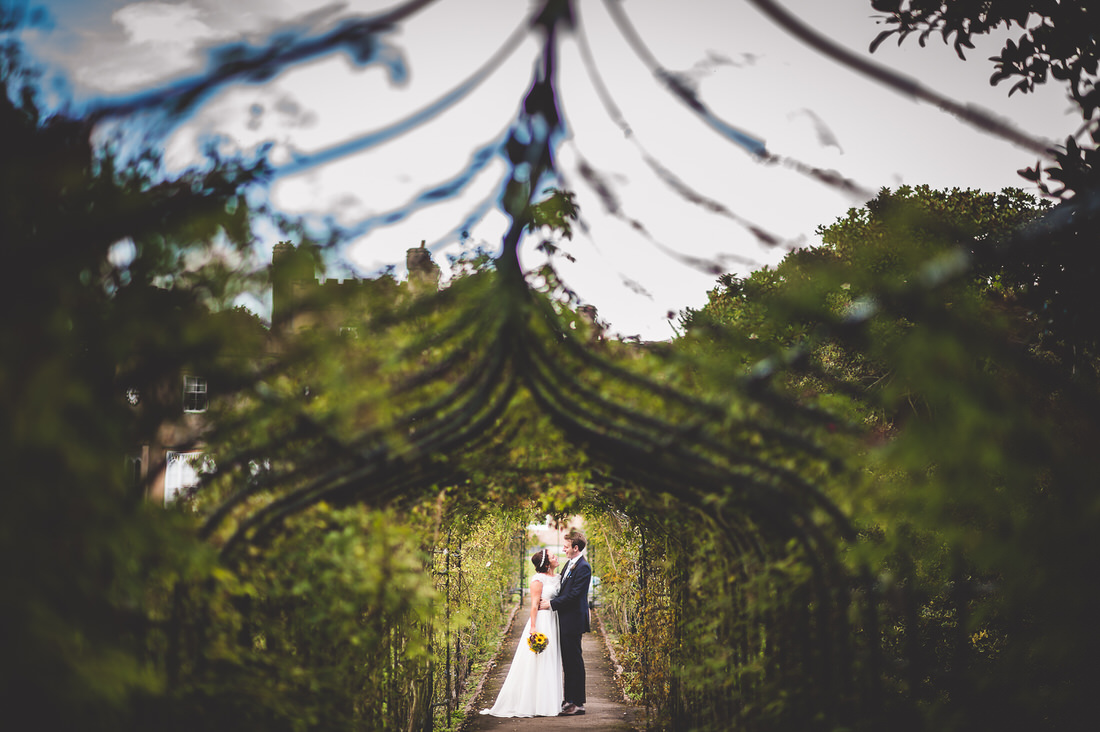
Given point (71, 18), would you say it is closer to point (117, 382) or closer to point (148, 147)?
point (148, 147)

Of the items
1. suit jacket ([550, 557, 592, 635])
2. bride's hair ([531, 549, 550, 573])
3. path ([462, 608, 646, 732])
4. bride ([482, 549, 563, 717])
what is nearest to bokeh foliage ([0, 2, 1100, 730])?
path ([462, 608, 646, 732])

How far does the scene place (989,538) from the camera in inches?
66.6

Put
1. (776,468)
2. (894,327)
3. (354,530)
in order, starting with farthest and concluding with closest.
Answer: (894,327) → (354,530) → (776,468)

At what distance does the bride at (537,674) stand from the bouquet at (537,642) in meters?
0.08

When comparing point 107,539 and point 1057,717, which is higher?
point 107,539

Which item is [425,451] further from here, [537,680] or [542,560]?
[537,680]

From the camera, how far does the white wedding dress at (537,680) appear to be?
25.4 feet

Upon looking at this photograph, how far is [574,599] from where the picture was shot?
7.82 metres

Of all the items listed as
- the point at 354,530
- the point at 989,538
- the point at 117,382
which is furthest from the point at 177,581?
the point at 989,538

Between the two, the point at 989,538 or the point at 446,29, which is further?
the point at 446,29

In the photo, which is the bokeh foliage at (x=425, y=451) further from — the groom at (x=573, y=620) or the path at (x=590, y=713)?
the groom at (x=573, y=620)

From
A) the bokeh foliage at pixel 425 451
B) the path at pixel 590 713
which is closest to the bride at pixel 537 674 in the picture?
the path at pixel 590 713

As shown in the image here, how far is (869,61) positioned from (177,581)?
8.75ft

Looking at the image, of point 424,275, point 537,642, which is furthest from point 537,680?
point 424,275
